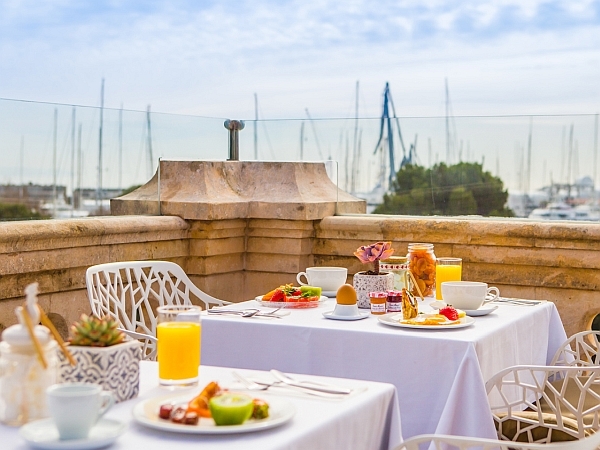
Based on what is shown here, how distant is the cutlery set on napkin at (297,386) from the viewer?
2.09 m

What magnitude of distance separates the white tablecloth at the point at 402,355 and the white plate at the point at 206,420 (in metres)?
0.93

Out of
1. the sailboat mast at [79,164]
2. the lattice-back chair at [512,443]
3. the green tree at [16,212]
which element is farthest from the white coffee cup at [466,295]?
the sailboat mast at [79,164]

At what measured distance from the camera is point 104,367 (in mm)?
1990

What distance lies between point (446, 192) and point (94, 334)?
366 centimetres

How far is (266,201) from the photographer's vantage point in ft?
17.8

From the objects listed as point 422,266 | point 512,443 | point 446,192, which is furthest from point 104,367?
point 446,192

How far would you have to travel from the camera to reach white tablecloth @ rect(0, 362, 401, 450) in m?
1.76

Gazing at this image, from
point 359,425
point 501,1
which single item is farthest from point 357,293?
point 501,1

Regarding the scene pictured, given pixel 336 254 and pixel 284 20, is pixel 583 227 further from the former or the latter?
pixel 284 20

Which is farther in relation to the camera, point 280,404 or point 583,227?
point 583,227

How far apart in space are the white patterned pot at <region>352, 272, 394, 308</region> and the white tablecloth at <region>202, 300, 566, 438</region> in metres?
0.23

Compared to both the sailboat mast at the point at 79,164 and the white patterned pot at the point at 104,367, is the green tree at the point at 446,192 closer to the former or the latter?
the sailboat mast at the point at 79,164

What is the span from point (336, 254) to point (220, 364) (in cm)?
223

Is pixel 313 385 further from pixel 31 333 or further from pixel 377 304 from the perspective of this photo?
pixel 377 304
